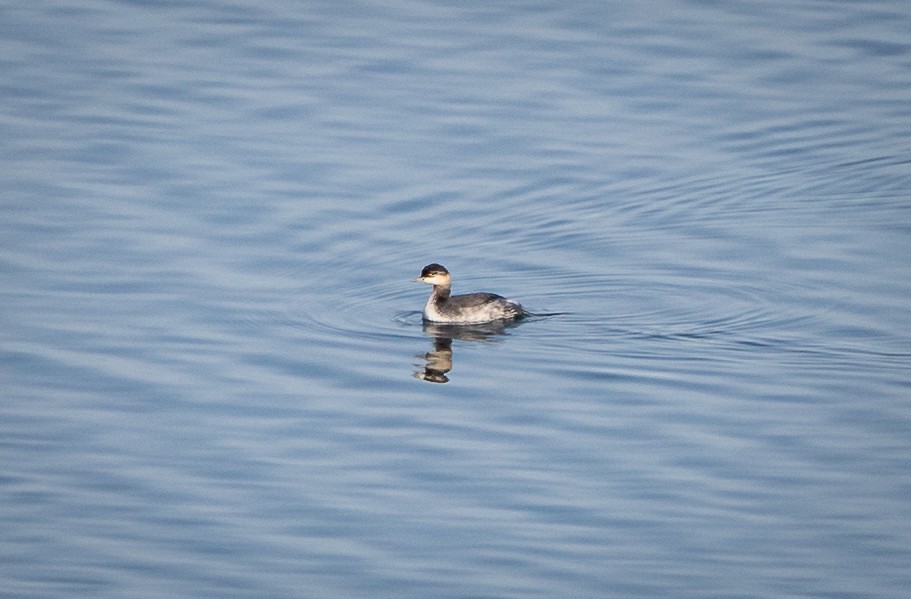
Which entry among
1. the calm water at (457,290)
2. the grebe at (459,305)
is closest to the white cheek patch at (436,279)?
the grebe at (459,305)

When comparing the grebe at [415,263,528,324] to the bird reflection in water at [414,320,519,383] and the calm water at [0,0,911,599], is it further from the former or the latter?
the calm water at [0,0,911,599]

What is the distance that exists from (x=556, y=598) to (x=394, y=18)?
18884mm

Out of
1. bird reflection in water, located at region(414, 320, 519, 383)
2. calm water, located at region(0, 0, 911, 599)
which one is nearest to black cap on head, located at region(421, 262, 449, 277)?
bird reflection in water, located at region(414, 320, 519, 383)

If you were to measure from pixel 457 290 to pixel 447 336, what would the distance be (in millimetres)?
1543

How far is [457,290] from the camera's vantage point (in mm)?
19359

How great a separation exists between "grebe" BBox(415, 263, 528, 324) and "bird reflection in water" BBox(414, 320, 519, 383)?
0.23 ft

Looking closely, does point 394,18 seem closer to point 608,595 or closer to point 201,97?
point 201,97

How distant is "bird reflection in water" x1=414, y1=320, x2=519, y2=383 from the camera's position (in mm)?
16672

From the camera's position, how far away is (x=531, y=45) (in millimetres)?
27359

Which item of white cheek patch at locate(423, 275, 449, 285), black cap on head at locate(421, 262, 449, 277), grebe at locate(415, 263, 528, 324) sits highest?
black cap on head at locate(421, 262, 449, 277)

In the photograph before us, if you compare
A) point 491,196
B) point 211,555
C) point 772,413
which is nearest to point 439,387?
point 772,413

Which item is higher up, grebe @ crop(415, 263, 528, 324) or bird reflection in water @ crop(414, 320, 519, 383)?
grebe @ crop(415, 263, 528, 324)

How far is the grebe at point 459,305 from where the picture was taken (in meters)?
17.9

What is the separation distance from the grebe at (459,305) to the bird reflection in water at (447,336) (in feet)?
0.23
